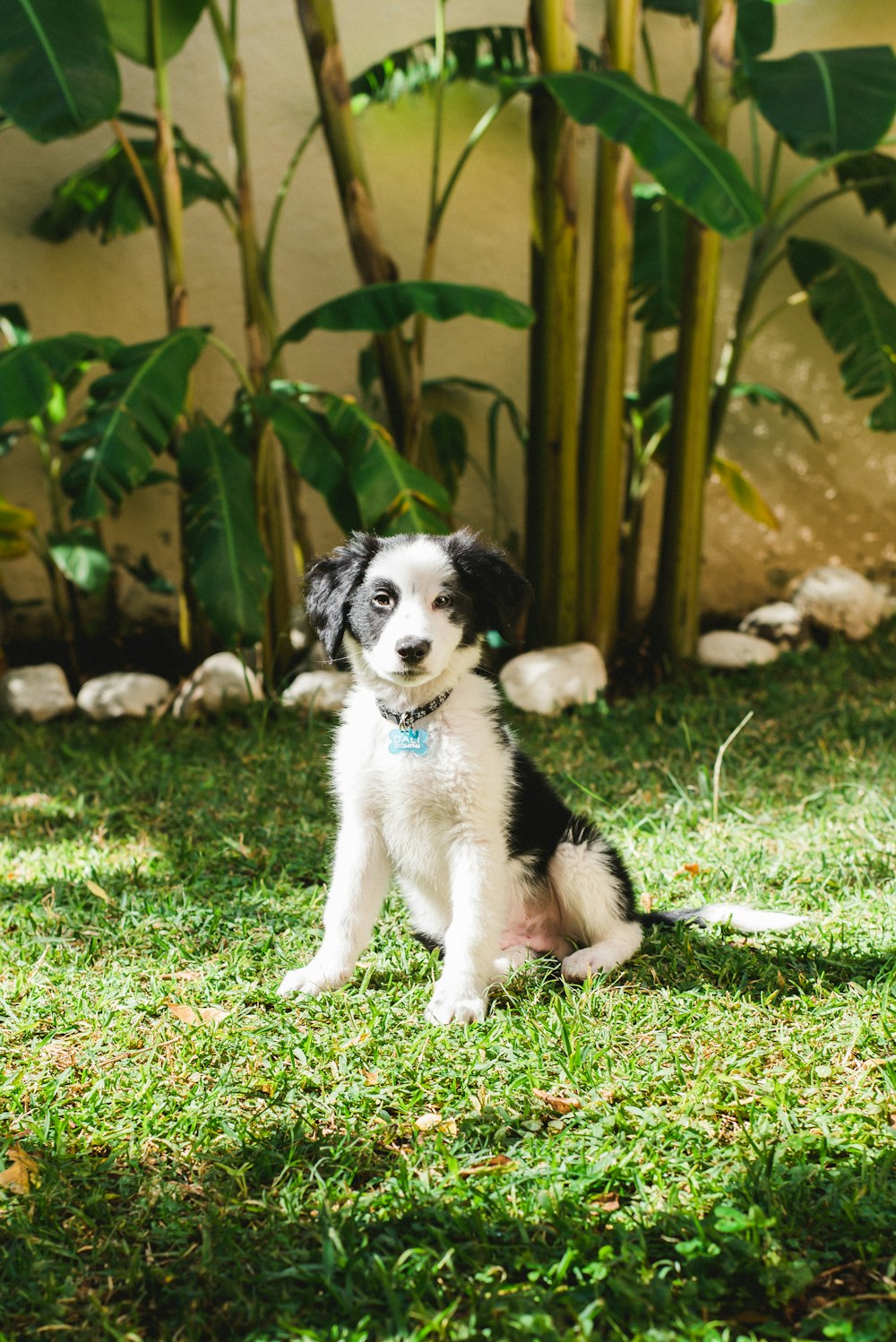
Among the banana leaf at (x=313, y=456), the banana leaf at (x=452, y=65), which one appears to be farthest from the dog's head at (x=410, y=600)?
the banana leaf at (x=452, y=65)

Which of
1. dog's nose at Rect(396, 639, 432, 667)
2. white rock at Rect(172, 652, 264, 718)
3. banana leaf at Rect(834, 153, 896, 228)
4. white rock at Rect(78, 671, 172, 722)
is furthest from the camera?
banana leaf at Rect(834, 153, 896, 228)

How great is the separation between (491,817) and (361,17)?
228 inches

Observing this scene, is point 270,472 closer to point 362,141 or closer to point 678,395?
point 678,395

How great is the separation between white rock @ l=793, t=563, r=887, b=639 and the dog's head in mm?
4259

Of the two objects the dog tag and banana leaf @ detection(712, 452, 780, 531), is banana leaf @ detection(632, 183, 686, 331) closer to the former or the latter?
banana leaf @ detection(712, 452, 780, 531)

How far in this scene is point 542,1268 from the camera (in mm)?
1457

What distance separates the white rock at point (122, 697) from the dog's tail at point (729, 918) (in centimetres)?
314

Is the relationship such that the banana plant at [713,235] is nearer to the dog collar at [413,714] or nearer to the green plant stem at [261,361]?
the green plant stem at [261,361]

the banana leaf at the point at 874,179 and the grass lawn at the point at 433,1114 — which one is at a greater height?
the banana leaf at the point at 874,179

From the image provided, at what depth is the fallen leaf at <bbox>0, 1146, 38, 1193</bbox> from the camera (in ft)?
5.56

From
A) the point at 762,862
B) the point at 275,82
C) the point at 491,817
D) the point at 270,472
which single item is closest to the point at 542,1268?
the point at 491,817

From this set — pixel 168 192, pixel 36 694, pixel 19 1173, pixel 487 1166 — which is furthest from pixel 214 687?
pixel 487 1166

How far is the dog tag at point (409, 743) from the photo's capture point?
2.23 m

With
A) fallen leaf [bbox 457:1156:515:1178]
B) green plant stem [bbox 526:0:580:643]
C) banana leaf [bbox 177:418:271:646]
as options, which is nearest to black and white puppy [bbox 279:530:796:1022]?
fallen leaf [bbox 457:1156:515:1178]
